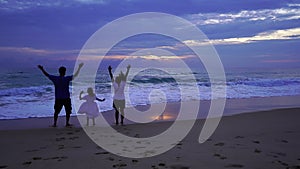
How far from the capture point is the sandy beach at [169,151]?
488 centimetres

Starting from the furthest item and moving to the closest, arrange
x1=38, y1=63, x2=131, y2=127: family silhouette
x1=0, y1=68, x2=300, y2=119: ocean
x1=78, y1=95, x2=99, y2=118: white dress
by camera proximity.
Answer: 1. x1=0, y1=68, x2=300, y2=119: ocean
2. x1=78, y1=95, x2=99, y2=118: white dress
3. x1=38, y1=63, x2=131, y2=127: family silhouette

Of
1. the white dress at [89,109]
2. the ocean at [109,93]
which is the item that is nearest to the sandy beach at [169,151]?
the white dress at [89,109]

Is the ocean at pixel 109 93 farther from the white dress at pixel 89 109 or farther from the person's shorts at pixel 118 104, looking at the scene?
the person's shorts at pixel 118 104

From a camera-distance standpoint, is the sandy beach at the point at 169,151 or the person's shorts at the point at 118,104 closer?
the sandy beach at the point at 169,151

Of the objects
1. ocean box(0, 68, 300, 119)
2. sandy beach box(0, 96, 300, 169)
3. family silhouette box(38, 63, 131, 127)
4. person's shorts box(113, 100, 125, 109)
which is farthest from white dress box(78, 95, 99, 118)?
ocean box(0, 68, 300, 119)

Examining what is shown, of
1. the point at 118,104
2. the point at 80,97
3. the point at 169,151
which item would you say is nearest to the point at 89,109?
the point at 80,97

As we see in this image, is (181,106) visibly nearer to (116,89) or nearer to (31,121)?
(116,89)

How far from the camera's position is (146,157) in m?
5.23

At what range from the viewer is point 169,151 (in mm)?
5656

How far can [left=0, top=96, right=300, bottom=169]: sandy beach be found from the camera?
4.88m

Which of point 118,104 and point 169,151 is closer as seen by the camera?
point 169,151

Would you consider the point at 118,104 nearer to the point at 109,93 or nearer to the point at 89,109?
the point at 89,109

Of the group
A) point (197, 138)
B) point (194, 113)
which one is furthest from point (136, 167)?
point (194, 113)

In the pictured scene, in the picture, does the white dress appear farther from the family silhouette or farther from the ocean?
the ocean
